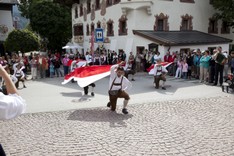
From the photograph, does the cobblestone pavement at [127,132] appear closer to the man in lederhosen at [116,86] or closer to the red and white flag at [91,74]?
the man in lederhosen at [116,86]

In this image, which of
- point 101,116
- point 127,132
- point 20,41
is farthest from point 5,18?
point 127,132

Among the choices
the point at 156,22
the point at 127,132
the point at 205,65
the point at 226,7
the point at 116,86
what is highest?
the point at 226,7

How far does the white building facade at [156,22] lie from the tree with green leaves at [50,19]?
11.3 m

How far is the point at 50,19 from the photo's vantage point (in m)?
40.4

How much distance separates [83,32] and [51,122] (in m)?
30.0

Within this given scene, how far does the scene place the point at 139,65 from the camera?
2203cm

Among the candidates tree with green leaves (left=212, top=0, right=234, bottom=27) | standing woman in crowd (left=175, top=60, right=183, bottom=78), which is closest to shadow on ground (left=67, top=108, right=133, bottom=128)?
standing woman in crowd (left=175, top=60, right=183, bottom=78)

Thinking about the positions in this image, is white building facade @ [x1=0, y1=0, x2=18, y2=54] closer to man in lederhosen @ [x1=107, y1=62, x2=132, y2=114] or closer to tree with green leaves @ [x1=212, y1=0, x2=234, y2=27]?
tree with green leaves @ [x1=212, y1=0, x2=234, y2=27]

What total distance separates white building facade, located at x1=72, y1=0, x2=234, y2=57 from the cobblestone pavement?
43.7ft

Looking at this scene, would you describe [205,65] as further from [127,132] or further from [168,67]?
[127,132]

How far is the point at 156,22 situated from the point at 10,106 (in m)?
23.8

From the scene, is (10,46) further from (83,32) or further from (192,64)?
(192,64)

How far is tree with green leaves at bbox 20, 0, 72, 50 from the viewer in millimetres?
40344

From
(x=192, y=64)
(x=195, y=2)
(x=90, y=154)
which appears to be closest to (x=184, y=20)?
(x=195, y=2)
